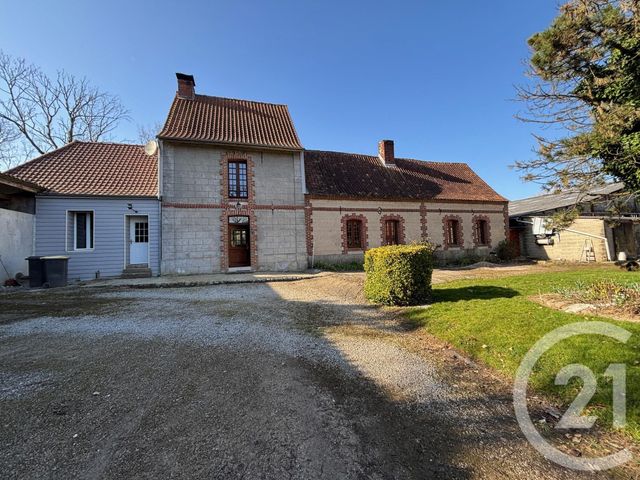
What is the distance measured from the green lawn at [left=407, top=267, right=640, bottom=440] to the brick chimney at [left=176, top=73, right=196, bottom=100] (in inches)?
569

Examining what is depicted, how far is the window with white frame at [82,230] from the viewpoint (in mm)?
10977

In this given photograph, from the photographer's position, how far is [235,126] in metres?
13.4

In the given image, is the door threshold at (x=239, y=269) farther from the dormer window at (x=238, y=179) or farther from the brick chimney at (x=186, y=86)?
the brick chimney at (x=186, y=86)

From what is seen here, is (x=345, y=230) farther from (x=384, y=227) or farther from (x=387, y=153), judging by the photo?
(x=387, y=153)

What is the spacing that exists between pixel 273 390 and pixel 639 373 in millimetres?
3482

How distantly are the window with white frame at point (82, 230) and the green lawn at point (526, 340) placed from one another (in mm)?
12173

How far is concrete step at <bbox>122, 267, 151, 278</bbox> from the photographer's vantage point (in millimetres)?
11109

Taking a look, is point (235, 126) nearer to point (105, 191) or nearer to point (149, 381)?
point (105, 191)

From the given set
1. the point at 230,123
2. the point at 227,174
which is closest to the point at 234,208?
the point at 227,174

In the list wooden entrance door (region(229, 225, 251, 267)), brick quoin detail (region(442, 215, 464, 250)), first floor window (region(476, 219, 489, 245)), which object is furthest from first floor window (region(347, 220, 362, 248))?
first floor window (region(476, 219, 489, 245))

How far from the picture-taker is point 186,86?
13.9 m

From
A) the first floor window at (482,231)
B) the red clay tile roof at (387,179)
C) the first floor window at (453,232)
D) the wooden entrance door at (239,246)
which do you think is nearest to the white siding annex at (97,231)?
the wooden entrance door at (239,246)

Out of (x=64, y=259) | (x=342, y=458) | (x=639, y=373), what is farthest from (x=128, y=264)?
(x=639, y=373)

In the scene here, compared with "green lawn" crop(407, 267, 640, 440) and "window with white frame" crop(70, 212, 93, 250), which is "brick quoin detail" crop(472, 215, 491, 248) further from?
"window with white frame" crop(70, 212, 93, 250)
